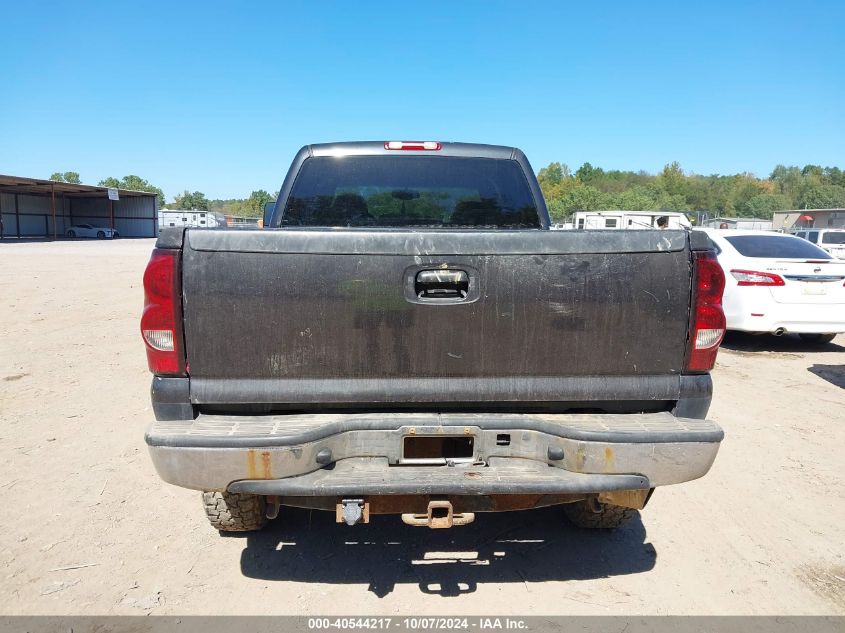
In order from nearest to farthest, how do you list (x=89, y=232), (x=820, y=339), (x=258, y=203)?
1. (x=820, y=339)
2. (x=89, y=232)
3. (x=258, y=203)

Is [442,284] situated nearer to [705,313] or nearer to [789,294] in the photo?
[705,313]

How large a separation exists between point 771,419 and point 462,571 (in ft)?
13.7

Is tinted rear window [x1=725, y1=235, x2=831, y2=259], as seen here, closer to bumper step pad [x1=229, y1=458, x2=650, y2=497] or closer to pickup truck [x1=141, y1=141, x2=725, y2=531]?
pickup truck [x1=141, y1=141, x2=725, y2=531]

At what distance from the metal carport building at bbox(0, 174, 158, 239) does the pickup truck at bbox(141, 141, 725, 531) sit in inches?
1749

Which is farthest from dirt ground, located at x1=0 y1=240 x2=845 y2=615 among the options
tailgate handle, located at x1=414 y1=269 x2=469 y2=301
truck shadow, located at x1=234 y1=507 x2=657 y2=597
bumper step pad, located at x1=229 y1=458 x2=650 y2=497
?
tailgate handle, located at x1=414 y1=269 x2=469 y2=301

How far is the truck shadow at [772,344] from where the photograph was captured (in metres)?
8.89

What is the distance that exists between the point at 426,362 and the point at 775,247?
830 cm

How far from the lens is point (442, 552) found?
3301 millimetres

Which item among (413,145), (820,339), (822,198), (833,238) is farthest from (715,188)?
(413,145)

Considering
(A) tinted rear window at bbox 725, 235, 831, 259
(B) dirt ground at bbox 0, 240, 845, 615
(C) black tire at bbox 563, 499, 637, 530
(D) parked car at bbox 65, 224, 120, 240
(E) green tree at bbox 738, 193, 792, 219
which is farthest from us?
(E) green tree at bbox 738, 193, 792, 219

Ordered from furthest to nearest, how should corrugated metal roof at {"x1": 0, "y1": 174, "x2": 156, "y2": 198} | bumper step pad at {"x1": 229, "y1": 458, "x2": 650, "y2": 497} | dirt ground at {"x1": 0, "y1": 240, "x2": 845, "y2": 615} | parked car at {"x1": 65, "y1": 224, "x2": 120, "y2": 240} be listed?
1. parked car at {"x1": 65, "y1": 224, "x2": 120, "y2": 240}
2. corrugated metal roof at {"x1": 0, "y1": 174, "x2": 156, "y2": 198}
3. dirt ground at {"x1": 0, "y1": 240, "x2": 845, "y2": 615}
4. bumper step pad at {"x1": 229, "y1": 458, "x2": 650, "y2": 497}

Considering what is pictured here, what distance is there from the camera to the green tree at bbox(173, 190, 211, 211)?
12028 cm
